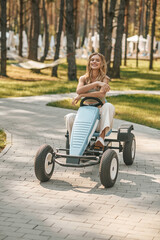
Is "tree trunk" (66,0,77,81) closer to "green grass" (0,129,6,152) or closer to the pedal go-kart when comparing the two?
"green grass" (0,129,6,152)

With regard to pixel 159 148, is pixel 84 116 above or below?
above

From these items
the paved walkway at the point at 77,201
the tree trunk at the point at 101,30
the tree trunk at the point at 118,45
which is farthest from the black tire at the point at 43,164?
the tree trunk at the point at 118,45

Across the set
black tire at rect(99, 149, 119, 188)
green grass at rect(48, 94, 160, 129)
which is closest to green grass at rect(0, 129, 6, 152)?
black tire at rect(99, 149, 119, 188)

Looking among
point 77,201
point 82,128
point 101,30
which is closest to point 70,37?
point 101,30

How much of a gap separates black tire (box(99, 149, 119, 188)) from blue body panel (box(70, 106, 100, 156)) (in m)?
0.43

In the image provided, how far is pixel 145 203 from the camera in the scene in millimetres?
5492

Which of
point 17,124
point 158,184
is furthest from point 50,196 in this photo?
point 17,124

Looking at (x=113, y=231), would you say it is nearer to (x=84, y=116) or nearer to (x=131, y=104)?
(x=84, y=116)

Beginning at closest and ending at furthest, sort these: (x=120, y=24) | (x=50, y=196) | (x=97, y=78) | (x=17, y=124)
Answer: (x=50, y=196) < (x=97, y=78) < (x=17, y=124) < (x=120, y=24)

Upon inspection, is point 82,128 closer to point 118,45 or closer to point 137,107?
point 137,107

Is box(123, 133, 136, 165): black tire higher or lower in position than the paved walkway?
higher

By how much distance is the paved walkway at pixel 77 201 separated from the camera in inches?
181

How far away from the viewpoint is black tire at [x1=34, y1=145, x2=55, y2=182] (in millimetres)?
6125

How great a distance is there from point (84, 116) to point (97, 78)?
73 centimetres
